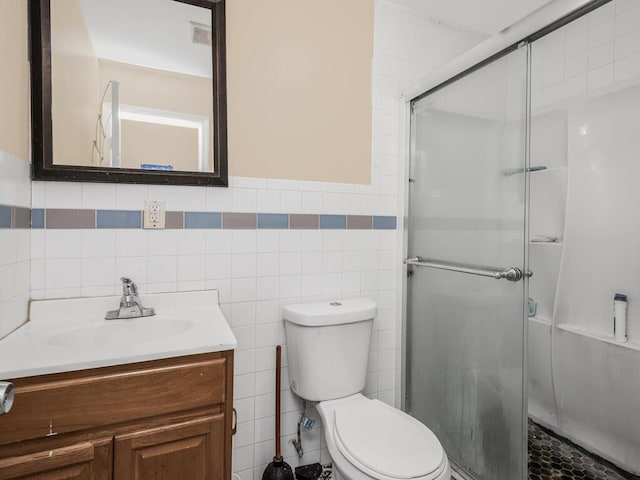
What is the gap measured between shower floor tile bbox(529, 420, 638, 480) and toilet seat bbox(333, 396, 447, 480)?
81cm

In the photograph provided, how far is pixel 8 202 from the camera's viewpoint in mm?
1054

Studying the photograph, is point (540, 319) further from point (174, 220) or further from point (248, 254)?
point (174, 220)

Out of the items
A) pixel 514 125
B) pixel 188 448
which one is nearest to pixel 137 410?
pixel 188 448

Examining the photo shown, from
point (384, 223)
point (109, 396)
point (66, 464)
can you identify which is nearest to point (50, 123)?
point (109, 396)

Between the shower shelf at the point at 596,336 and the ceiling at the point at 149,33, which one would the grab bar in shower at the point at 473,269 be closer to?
the shower shelf at the point at 596,336

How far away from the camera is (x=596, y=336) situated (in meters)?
1.73

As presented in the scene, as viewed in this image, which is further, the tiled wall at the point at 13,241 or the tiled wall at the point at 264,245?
the tiled wall at the point at 264,245

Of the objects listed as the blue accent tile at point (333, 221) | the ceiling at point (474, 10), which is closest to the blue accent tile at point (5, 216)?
the blue accent tile at point (333, 221)

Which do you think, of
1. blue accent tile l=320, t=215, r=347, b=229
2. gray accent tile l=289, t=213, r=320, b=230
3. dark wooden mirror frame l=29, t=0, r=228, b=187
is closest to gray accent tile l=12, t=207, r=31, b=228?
dark wooden mirror frame l=29, t=0, r=228, b=187

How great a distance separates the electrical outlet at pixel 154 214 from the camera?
4.54ft

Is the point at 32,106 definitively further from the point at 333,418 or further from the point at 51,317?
the point at 333,418

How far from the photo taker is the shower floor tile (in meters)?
1.61

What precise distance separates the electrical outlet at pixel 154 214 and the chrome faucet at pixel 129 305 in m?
0.22

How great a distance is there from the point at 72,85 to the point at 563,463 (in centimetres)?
261
